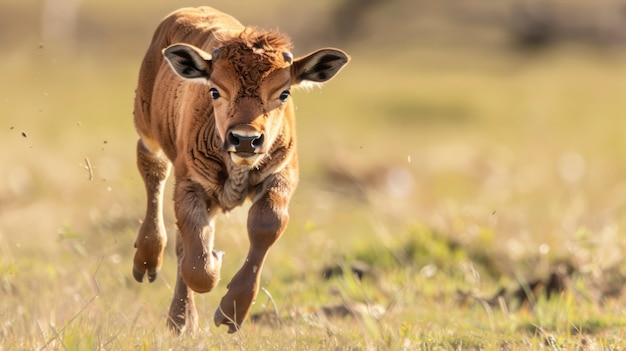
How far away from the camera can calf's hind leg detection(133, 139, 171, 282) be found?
28.8 feet

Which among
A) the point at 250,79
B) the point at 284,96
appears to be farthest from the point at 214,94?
the point at 284,96

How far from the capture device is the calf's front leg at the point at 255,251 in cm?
698

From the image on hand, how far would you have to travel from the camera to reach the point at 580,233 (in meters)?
8.07

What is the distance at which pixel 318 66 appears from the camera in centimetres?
762

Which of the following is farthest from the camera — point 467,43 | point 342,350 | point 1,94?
point 467,43

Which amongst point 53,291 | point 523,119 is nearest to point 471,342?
point 53,291

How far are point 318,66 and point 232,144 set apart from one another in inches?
43.3

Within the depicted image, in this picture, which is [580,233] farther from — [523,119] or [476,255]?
[523,119]

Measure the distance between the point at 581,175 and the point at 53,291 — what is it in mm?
14773

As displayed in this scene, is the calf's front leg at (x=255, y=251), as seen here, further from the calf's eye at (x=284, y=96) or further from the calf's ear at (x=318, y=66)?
the calf's ear at (x=318, y=66)

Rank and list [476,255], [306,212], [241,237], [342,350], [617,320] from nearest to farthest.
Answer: [342,350], [617,320], [241,237], [476,255], [306,212]

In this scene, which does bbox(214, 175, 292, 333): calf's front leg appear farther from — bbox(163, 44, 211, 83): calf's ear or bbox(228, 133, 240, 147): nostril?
bbox(163, 44, 211, 83): calf's ear

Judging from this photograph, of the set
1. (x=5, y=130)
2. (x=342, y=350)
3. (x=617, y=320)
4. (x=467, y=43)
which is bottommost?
(x=467, y=43)

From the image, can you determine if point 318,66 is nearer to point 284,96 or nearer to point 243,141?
point 284,96
